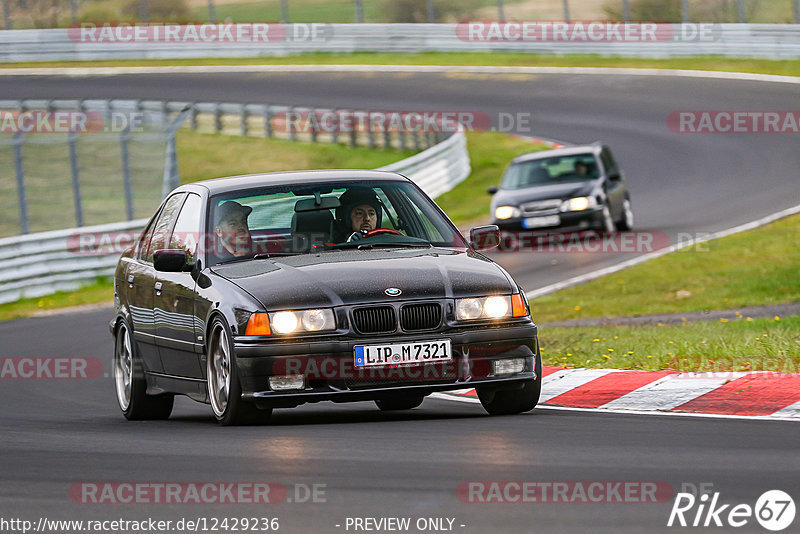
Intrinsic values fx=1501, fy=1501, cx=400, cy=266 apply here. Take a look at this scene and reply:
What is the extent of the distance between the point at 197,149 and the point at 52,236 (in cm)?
1844

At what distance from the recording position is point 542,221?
23.2 meters

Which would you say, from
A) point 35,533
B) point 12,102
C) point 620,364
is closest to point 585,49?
point 12,102

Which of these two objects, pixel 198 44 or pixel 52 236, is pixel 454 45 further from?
pixel 52 236

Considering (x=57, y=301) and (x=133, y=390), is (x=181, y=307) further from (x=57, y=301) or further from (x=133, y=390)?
(x=57, y=301)

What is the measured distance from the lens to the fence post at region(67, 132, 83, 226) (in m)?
22.7

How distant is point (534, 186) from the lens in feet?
77.9

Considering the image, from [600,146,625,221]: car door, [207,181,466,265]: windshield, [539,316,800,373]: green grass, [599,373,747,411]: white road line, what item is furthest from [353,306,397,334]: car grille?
[600,146,625,221]: car door

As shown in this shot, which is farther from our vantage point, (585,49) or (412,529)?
(585,49)

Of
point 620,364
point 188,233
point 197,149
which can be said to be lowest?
point 197,149

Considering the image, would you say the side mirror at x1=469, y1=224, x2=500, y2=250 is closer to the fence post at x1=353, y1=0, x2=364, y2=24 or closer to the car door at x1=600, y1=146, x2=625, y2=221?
the car door at x1=600, y1=146, x2=625, y2=221

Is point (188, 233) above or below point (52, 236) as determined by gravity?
above

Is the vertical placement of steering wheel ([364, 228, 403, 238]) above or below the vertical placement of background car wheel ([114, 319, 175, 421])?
above

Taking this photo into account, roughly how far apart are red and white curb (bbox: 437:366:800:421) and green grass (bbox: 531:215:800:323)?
6.61 meters

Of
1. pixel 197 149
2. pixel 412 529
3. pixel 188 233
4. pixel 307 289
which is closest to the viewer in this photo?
pixel 412 529
